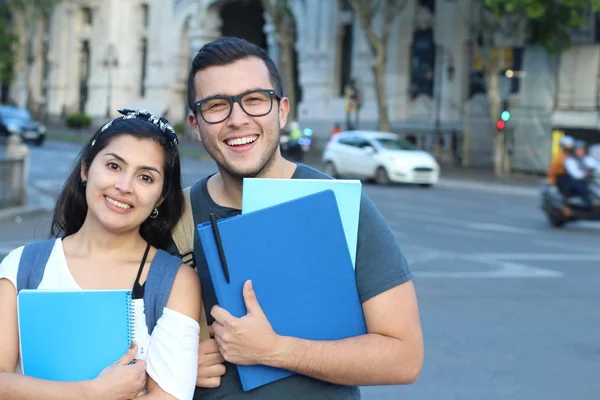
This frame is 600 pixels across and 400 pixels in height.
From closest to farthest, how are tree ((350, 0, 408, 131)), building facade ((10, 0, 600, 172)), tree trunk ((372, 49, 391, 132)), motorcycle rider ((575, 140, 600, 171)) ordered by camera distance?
motorcycle rider ((575, 140, 600, 171))
building facade ((10, 0, 600, 172))
tree ((350, 0, 408, 131))
tree trunk ((372, 49, 391, 132))

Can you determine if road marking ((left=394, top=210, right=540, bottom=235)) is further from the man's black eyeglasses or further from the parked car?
the parked car

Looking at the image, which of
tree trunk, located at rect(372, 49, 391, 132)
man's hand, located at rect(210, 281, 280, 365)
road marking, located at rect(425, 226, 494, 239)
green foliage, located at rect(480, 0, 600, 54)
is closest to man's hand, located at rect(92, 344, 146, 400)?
man's hand, located at rect(210, 281, 280, 365)

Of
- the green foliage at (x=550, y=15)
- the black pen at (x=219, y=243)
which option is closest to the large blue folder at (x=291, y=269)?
the black pen at (x=219, y=243)

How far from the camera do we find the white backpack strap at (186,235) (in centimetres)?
293

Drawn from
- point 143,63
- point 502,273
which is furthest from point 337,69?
point 502,273

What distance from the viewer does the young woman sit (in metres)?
2.61

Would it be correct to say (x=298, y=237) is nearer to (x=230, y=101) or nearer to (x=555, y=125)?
(x=230, y=101)

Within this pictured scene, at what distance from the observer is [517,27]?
116 feet

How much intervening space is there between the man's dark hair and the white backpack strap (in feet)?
1.04

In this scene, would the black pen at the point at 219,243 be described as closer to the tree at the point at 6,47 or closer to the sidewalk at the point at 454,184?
the sidewalk at the point at 454,184

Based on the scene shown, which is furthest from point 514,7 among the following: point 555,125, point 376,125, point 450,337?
point 450,337

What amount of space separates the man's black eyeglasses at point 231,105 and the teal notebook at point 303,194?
276mm

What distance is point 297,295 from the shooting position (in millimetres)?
2674

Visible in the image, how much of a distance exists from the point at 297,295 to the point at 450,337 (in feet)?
19.3
